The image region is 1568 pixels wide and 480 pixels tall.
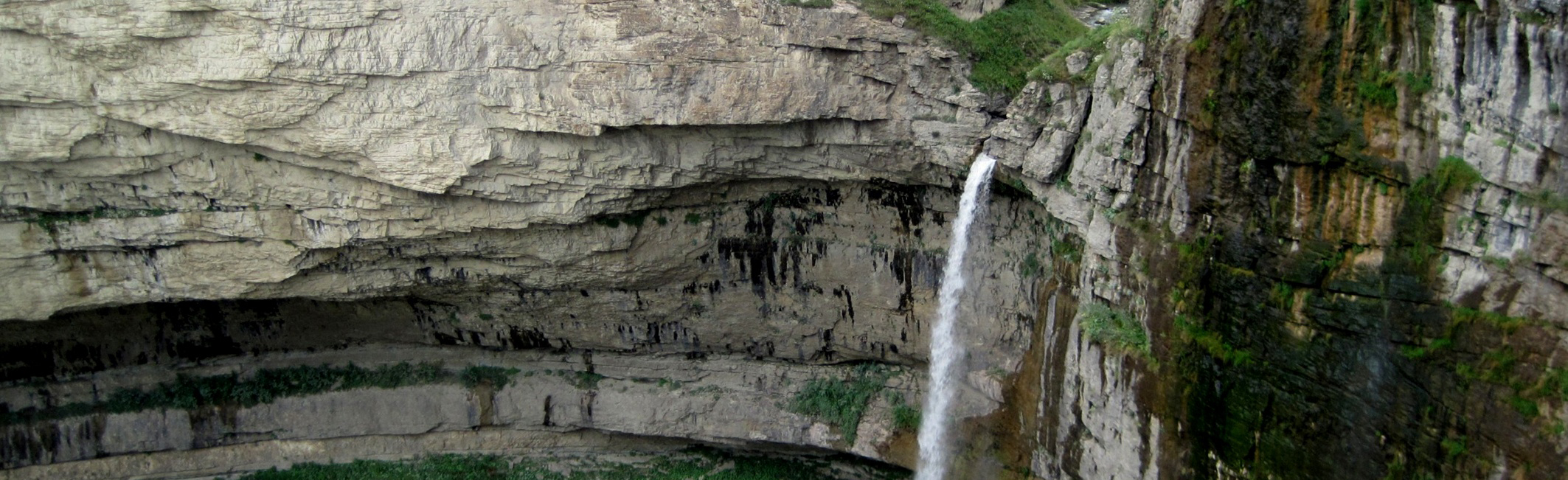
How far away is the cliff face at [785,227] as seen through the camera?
10.3 metres

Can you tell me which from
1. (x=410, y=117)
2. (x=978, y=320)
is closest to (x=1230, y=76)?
(x=978, y=320)

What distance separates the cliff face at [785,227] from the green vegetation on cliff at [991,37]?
34 centimetres

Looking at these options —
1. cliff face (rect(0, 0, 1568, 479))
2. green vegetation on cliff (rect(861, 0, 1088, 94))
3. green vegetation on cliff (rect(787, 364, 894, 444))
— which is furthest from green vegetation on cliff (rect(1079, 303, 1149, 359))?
green vegetation on cliff (rect(787, 364, 894, 444))

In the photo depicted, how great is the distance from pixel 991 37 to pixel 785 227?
5.41 metres

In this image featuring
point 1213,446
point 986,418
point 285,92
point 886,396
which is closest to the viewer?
point 1213,446

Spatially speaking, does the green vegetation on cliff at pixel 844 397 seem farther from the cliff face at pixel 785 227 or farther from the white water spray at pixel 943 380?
the white water spray at pixel 943 380

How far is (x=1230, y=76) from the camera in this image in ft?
38.1

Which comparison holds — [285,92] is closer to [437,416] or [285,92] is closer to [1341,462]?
[437,416]

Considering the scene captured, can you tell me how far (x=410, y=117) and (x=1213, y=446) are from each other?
12.3 metres

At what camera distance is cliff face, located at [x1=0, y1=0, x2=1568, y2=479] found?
10273 mm

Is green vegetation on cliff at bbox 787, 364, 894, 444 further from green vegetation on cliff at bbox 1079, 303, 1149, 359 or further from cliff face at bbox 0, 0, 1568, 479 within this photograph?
green vegetation on cliff at bbox 1079, 303, 1149, 359

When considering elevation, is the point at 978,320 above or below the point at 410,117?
below

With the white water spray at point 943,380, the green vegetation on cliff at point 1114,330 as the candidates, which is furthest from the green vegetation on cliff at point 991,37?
the green vegetation on cliff at point 1114,330

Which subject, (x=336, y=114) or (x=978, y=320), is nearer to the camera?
(x=336, y=114)
